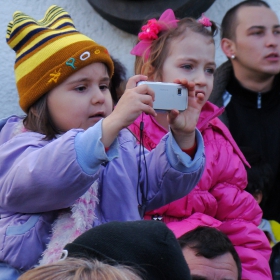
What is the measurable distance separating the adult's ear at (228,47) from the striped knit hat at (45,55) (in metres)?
1.49

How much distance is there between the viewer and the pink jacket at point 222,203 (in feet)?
9.41

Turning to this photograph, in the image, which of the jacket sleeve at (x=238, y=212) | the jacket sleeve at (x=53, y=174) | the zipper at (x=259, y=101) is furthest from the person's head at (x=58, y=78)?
the zipper at (x=259, y=101)

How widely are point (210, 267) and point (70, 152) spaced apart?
634mm

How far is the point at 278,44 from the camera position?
390 cm

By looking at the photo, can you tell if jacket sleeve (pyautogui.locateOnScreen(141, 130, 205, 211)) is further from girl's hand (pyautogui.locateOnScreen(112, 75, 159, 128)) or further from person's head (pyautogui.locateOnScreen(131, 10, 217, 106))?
person's head (pyautogui.locateOnScreen(131, 10, 217, 106))

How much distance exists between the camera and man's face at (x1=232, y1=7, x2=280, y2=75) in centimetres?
388

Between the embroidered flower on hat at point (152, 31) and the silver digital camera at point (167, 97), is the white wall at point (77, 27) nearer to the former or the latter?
the embroidered flower on hat at point (152, 31)

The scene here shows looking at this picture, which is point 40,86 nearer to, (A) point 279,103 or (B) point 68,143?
(B) point 68,143

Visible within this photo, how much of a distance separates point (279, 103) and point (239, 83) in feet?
0.81

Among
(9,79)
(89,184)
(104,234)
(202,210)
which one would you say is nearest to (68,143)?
(89,184)

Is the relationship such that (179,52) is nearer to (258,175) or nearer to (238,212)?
(238,212)

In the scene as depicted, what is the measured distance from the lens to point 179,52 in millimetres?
3020

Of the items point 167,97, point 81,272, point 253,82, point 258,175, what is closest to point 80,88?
point 167,97

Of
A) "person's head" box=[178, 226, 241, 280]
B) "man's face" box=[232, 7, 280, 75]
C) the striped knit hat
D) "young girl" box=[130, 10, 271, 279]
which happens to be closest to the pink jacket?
"young girl" box=[130, 10, 271, 279]
